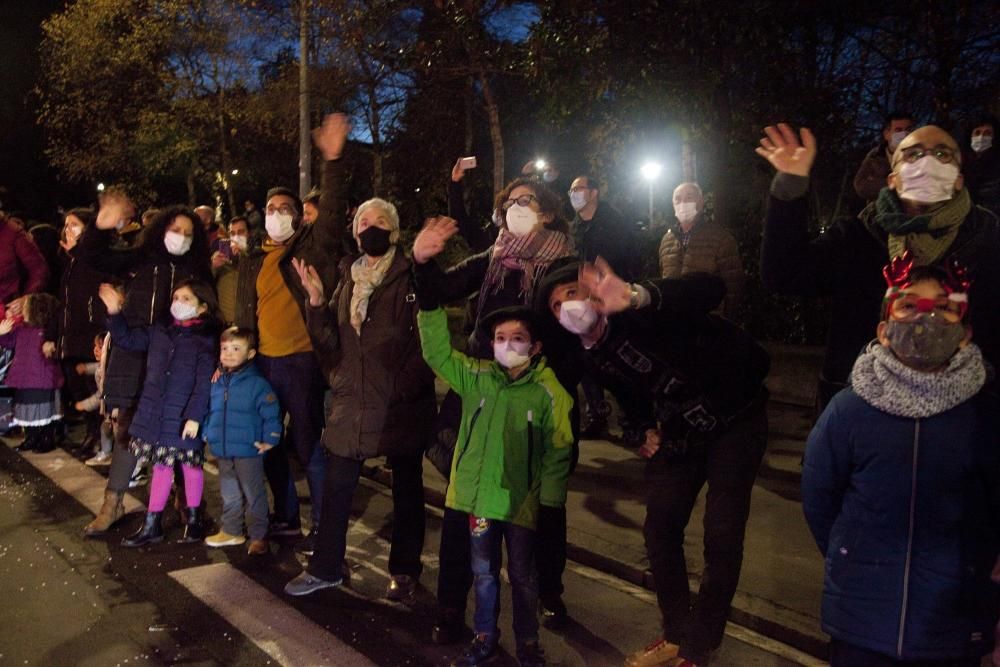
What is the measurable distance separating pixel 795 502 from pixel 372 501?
3.05 m

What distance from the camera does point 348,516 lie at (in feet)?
15.5

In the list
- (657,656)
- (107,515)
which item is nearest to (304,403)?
(107,515)

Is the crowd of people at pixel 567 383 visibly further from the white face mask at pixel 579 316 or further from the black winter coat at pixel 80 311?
the black winter coat at pixel 80 311

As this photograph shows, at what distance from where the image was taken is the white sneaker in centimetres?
763

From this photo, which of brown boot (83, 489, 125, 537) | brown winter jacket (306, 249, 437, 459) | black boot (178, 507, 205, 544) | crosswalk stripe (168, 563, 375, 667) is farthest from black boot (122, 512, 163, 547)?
brown winter jacket (306, 249, 437, 459)

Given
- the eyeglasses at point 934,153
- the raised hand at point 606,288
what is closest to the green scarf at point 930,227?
the eyeglasses at point 934,153

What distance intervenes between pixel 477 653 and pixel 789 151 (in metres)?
2.43

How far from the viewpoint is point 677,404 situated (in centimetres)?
351

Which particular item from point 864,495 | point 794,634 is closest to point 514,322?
point 864,495

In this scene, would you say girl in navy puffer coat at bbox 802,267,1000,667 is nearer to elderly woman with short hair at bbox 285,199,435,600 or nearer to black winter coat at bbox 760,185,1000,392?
black winter coat at bbox 760,185,1000,392

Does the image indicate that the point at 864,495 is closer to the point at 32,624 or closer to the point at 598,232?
the point at 598,232

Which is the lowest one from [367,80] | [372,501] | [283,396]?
[372,501]

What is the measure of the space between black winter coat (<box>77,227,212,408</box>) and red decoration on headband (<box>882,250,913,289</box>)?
429cm

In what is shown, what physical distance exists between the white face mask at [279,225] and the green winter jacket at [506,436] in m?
1.81
